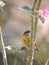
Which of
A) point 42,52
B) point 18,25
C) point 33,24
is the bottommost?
point 42,52

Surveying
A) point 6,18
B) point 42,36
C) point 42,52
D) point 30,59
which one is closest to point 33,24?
point 30,59

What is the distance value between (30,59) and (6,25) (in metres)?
0.89

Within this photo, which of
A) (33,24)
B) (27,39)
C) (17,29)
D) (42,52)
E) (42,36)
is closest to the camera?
(33,24)

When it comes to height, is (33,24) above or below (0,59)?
above

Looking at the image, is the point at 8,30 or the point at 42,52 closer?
the point at 42,52

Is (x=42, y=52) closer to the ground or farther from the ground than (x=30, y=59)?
closer to the ground

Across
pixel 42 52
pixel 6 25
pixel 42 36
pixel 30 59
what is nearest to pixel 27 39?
pixel 30 59

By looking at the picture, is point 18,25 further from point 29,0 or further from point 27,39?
point 27,39

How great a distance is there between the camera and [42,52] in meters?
1.32

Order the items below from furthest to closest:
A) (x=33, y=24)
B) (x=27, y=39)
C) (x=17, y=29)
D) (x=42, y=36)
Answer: (x=17, y=29)
(x=42, y=36)
(x=27, y=39)
(x=33, y=24)

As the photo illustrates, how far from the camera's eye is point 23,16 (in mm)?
1670

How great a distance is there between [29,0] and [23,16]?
5.3 inches

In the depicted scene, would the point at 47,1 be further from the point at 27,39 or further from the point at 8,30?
the point at 27,39

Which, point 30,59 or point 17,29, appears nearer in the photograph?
point 30,59
